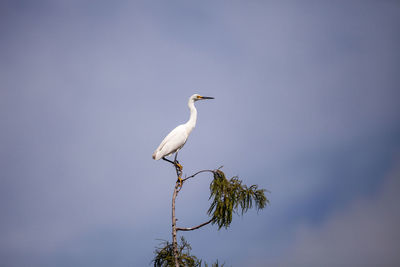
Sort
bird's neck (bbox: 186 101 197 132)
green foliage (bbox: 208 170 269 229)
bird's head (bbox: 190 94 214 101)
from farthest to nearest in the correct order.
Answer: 1. bird's head (bbox: 190 94 214 101)
2. bird's neck (bbox: 186 101 197 132)
3. green foliage (bbox: 208 170 269 229)

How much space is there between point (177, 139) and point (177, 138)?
2.3 inches

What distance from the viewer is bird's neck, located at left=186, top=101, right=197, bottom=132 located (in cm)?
1394

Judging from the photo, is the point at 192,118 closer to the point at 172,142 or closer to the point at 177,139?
the point at 177,139

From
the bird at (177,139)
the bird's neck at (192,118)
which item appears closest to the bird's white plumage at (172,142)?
the bird at (177,139)

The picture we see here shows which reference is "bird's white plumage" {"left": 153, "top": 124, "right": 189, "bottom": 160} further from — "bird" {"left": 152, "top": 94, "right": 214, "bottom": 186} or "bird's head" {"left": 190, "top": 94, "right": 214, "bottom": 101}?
"bird's head" {"left": 190, "top": 94, "right": 214, "bottom": 101}

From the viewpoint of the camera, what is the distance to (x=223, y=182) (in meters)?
9.08

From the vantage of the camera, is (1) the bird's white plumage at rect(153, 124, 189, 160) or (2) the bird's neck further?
(2) the bird's neck

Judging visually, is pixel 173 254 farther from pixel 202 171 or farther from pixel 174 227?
pixel 202 171

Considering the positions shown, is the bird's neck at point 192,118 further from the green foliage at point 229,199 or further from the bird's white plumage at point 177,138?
the green foliage at point 229,199

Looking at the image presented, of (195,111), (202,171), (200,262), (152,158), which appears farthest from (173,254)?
(195,111)

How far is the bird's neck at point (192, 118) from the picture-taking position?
13945 mm

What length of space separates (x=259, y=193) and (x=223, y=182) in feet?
3.15

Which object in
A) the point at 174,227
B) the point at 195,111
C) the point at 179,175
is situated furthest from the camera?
the point at 195,111

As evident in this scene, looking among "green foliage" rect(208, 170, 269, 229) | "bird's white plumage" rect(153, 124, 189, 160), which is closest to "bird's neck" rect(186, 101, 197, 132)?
"bird's white plumage" rect(153, 124, 189, 160)
